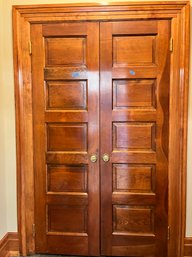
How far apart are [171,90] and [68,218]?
136 cm

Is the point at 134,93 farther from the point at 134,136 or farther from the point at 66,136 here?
the point at 66,136

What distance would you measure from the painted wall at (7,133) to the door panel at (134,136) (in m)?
0.25

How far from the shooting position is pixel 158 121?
2.20 m

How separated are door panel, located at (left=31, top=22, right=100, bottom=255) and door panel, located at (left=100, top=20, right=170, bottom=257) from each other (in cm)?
9

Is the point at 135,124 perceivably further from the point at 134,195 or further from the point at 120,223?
the point at 120,223

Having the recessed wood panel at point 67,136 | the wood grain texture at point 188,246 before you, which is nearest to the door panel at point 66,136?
the recessed wood panel at point 67,136

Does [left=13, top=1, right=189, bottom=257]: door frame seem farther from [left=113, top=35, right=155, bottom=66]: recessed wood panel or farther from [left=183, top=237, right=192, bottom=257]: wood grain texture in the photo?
[left=113, top=35, right=155, bottom=66]: recessed wood panel

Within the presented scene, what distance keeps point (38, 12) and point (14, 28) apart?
232 millimetres

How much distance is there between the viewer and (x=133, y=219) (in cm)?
229

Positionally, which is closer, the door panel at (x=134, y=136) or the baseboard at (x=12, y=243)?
the door panel at (x=134, y=136)

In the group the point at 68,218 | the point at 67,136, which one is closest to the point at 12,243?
the point at 68,218

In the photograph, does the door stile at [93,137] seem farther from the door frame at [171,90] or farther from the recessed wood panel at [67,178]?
the door frame at [171,90]

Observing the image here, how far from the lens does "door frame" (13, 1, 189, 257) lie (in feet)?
6.92

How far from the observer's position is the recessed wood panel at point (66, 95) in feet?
7.35
